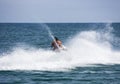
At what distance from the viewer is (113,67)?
27.0 m

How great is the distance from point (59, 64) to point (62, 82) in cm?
478

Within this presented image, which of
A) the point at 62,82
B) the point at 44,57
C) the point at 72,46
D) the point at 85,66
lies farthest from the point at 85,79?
the point at 72,46

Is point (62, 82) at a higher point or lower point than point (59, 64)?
lower

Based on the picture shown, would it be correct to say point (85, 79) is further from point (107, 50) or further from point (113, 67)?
point (107, 50)

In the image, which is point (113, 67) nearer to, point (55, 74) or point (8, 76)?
point (55, 74)

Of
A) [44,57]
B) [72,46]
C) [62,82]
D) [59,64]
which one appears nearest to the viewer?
[62,82]

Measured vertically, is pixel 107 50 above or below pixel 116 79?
above

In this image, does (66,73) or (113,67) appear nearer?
(66,73)

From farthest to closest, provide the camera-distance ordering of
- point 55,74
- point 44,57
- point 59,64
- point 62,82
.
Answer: point 44,57, point 59,64, point 55,74, point 62,82

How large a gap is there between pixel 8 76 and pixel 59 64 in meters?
4.81

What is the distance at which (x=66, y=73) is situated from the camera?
24.4 meters

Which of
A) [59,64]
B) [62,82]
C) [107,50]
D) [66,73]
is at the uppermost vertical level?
[107,50]

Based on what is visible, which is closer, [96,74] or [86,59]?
[96,74]

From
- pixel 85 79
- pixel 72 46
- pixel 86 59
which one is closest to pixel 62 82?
pixel 85 79
